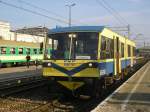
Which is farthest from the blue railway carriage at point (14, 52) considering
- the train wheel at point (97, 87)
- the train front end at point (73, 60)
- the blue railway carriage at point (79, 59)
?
the train wheel at point (97, 87)

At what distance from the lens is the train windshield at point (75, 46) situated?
12.3 metres

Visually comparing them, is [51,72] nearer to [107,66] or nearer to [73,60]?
[73,60]

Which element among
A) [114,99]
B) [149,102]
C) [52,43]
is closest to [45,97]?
[52,43]

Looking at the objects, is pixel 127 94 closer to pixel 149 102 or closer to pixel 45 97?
pixel 149 102

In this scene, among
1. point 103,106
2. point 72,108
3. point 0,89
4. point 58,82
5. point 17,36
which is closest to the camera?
point 103,106

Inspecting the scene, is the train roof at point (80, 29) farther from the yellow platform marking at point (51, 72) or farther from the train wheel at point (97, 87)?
the train wheel at point (97, 87)

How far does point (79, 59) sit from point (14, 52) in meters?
27.2

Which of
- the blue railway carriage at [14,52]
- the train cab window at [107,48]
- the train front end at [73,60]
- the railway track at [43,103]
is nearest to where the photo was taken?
the railway track at [43,103]

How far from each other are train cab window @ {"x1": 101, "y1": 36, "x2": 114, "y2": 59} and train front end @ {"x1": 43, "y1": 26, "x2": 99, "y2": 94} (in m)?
0.51

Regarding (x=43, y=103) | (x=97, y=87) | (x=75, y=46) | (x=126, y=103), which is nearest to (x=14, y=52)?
(x=75, y=46)

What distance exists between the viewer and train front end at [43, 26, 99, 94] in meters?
12.0

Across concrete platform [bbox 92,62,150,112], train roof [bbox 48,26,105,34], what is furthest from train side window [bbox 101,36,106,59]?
Result: concrete platform [bbox 92,62,150,112]

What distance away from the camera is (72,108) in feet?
37.4

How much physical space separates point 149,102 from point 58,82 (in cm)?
334
